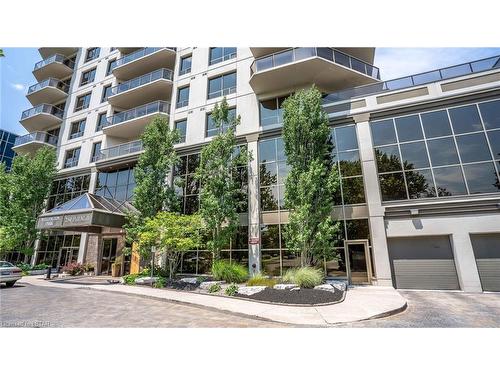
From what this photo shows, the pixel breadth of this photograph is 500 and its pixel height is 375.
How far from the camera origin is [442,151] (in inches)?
542

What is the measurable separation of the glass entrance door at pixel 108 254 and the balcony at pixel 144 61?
16.0m

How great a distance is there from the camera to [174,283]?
1445 cm

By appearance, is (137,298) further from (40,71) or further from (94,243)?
(40,71)

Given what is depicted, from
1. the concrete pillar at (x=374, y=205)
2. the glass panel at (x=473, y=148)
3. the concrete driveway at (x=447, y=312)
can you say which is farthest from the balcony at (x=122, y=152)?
the glass panel at (x=473, y=148)

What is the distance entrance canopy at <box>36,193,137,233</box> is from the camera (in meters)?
16.0

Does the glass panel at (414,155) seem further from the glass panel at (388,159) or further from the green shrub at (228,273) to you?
the green shrub at (228,273)

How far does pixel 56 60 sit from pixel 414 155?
37.0m

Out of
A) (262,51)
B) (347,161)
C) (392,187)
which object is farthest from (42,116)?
(392,187)

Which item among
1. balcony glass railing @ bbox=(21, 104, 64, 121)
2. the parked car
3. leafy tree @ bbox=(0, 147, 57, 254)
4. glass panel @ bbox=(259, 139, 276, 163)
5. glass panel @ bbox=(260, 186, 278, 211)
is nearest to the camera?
the parked car

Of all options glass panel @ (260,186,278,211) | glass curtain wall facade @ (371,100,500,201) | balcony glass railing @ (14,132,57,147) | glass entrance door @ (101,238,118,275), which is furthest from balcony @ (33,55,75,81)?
glass curtain wall facade @ (371,100,500,201)

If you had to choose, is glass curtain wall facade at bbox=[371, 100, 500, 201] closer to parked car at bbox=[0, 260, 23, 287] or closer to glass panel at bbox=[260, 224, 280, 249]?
glass panel at bbox=[260, 224, 280, 249]

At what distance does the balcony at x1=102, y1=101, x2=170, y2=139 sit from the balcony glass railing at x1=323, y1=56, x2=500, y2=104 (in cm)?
1347
